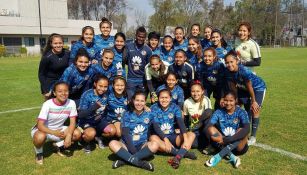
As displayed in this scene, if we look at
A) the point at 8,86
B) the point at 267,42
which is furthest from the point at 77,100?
the point at 267,42

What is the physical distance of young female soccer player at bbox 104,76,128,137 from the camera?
521cm

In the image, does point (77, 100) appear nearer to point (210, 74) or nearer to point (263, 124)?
point (210, 74)

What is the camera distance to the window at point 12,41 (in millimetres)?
44375

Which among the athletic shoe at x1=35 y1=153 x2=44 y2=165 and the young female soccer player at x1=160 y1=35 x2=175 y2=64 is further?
the young female soccer player at x1=160 y1=35 x2=175 y2=64

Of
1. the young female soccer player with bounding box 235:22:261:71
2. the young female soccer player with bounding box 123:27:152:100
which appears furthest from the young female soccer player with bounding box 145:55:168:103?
the young female soccer player with bounding box 235:22:261:71

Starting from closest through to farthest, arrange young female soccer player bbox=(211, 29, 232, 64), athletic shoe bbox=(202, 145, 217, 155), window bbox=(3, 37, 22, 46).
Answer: athletic shoe bbox=(202, 145, 217, 155), young female soccer player bbox=(211, 29, 232, 64), window bbox=(3, 37, 22, 46)

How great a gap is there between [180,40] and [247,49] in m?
1.59

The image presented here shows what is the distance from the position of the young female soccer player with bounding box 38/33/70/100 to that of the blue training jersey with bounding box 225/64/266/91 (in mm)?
2996

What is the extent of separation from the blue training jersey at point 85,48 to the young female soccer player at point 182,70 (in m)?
1.56

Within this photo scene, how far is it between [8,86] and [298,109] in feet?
34.0

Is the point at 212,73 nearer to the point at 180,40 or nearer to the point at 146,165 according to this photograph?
the point at 180,40

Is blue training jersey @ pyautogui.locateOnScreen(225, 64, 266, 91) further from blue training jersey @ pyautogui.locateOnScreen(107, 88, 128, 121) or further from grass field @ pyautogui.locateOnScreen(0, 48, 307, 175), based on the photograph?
blue training jersey @ pyautogui.locateOnScreen(107, 88, 128, 121)

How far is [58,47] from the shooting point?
18.4 feet

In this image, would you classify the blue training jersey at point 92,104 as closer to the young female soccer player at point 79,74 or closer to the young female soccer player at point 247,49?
the young female soccer player at point 79,74
